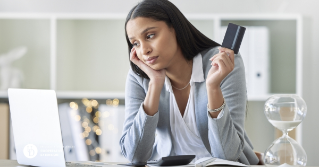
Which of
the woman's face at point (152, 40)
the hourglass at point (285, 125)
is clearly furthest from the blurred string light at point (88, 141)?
the hourglass at point (285, 125)

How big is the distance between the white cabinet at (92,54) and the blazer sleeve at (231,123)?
134cm

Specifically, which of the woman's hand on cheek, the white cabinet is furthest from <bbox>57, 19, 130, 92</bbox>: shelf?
the woman's hand on cheek

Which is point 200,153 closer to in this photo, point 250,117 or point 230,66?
point 230,66

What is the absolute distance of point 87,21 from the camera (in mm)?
2607

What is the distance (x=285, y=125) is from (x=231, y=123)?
0.24 meters

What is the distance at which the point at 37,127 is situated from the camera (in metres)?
0.88

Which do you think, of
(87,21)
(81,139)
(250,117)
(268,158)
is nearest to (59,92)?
(81,139)

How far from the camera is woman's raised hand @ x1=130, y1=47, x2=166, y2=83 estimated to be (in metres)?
1.28

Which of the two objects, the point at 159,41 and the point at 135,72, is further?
the point at 135,72

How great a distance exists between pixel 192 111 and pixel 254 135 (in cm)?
154

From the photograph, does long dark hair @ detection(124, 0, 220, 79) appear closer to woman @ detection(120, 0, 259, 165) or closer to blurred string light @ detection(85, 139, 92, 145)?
woman @ detection(120, 0, 259, 165)

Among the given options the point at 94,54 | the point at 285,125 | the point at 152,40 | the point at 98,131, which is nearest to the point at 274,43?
the point at 94,54

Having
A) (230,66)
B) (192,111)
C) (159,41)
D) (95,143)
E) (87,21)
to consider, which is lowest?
(95,143)

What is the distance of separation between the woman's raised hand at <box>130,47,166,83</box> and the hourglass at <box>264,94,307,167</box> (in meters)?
0.49
